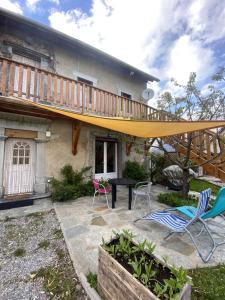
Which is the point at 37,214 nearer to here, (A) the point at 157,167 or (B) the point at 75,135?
(B) the point at 75,135

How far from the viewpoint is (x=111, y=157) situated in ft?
26.9

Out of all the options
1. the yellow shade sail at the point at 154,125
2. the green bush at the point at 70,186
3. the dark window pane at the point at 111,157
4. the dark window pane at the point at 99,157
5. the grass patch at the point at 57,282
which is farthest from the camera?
the dark window pane at the point at 111,157

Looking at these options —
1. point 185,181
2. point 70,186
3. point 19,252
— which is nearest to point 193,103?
point 185,181

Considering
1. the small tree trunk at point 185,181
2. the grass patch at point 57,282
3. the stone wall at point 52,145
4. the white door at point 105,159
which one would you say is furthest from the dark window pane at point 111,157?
the grass patch at point 57,282

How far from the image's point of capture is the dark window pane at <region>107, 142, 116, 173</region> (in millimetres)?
8080

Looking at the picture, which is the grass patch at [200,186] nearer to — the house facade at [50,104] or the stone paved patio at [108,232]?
the stone paved patio at [108,232]

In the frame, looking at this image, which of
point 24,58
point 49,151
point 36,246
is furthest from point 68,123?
point 36,246

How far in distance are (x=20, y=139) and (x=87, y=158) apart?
99.9 inches

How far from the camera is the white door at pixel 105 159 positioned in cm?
763

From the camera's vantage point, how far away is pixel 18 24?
5918 mm

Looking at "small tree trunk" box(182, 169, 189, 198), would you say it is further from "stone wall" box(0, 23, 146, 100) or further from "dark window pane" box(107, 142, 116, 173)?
"stone wall" box(0, 23, 146, 100)

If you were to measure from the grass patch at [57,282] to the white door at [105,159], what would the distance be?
516cm

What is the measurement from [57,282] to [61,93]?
A: 477 cm

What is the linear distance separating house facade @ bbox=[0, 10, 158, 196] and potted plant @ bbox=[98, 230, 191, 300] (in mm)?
3932
